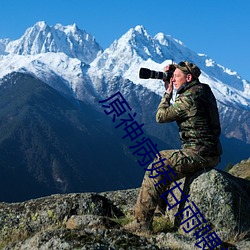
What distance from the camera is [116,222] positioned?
33.2ft

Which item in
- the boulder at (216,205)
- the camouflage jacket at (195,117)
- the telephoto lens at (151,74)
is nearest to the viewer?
the boulder at (216,205)

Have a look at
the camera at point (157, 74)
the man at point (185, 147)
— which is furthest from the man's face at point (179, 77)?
the camera at point (157, 74)

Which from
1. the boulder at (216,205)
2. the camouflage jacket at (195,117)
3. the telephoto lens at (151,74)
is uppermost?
the telephoto lens at (151,74)

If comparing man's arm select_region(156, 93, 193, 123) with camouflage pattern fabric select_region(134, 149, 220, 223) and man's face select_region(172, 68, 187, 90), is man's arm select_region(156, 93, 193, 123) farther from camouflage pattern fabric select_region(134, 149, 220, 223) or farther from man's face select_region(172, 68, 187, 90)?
camouflage pattern fabric select_region(134, 149, 220, 223)

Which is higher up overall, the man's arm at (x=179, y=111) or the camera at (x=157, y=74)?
the camera at (x=157, y=74)

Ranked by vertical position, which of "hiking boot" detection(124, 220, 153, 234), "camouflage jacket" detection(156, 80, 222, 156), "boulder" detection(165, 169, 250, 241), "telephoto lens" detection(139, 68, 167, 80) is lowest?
"hiking boot" detection(124, 220, 153, 234)

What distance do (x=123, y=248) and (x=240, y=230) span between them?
3310mm

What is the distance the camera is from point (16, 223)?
11.5 m

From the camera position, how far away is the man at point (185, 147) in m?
10.1

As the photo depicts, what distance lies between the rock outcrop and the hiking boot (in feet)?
0.56

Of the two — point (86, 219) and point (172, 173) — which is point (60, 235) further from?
point (172, 173)

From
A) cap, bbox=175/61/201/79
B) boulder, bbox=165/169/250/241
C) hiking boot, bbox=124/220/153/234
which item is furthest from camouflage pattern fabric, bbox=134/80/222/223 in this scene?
boulder, bbox=165/169/250/241

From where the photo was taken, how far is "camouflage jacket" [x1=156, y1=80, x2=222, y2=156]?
1023 centimetres

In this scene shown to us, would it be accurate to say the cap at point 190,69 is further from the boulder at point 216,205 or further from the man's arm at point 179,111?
the boulder at point 216,205
